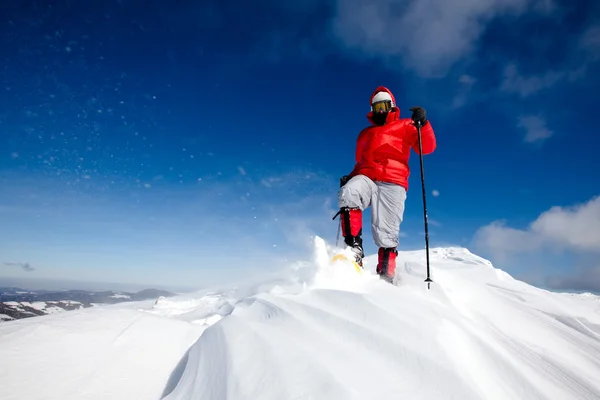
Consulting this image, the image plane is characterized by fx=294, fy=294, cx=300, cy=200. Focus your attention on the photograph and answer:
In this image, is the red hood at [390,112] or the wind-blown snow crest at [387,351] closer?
the wind-blown snow crest at [387,351]

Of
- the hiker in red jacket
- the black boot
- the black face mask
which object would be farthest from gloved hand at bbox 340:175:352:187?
the black face mask

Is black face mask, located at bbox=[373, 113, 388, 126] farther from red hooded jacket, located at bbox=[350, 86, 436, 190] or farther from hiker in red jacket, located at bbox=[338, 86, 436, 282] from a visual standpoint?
red hooded jacket, located at bbox=[350, 86, 436, 190]

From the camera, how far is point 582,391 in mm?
1570

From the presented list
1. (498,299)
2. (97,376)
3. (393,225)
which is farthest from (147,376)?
(393,225)

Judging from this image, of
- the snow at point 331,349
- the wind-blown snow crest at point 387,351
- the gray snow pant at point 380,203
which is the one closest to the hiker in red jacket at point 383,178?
the gray snow pant at point 380,203

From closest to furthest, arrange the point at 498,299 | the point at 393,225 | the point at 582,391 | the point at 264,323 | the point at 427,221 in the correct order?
the point at 582,391
the point at 264,323
the point at 498,299
the point at 427,221
the point at 393,225

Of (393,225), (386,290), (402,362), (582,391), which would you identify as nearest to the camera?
(402,362)

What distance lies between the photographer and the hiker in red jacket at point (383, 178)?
3961 mm

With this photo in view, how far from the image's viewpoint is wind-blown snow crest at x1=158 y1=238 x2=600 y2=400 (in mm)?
1271

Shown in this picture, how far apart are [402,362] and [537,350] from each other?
118cm

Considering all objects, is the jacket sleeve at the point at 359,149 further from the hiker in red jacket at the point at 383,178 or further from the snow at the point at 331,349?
the snow at the point at 331,349

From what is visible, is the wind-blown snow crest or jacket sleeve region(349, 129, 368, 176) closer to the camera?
the wind-blown snow crest

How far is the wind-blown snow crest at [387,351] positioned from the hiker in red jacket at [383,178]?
1.42 metres

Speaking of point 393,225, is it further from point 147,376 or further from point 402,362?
point 147,376
